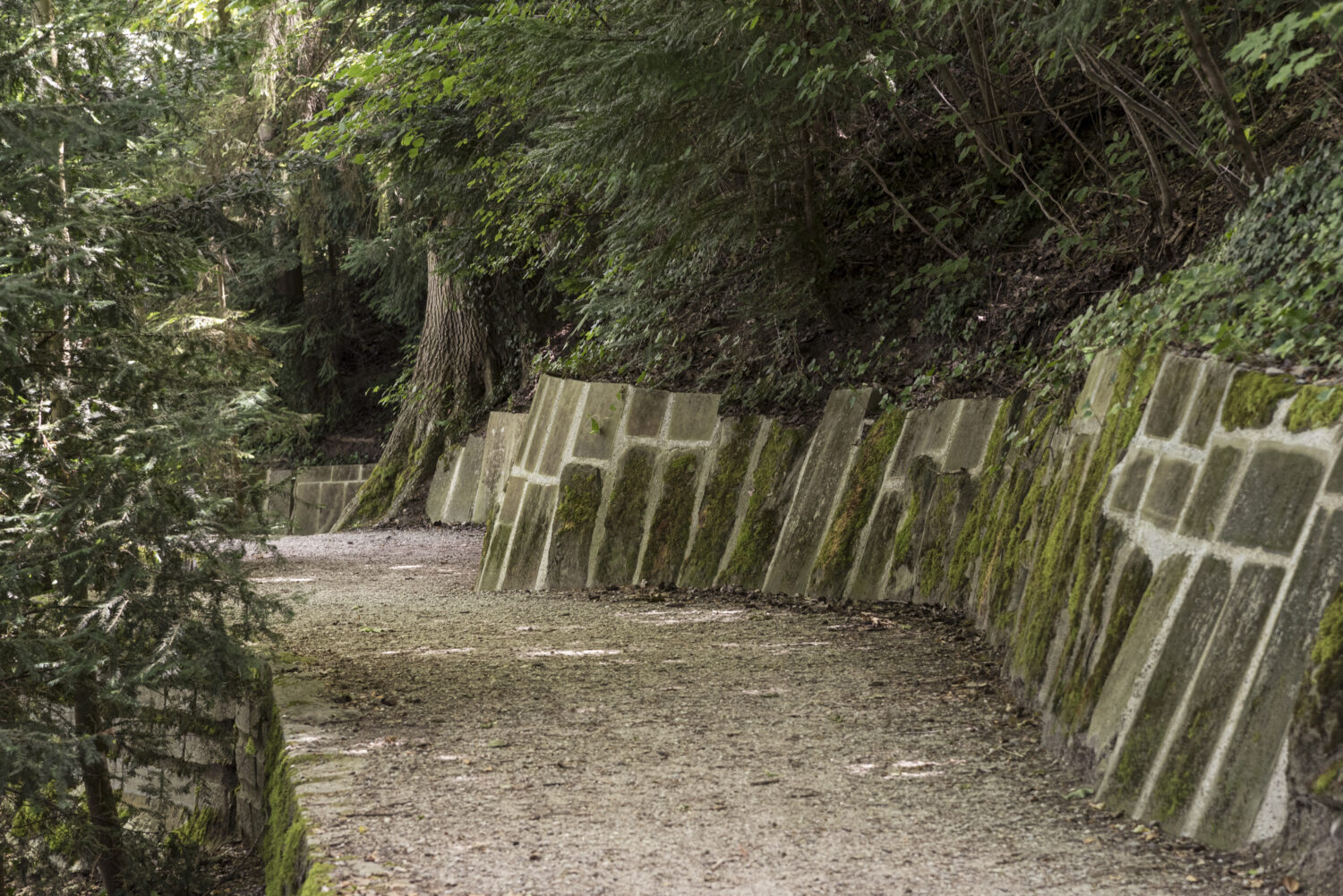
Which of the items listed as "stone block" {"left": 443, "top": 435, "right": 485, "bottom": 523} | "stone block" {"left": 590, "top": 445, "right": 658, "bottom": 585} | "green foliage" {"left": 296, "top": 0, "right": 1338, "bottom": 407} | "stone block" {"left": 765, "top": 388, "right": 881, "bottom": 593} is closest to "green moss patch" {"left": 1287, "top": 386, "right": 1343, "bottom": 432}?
"green foliage" {"left": 296, "top": 0, "right": 1338, "bottom": 407}

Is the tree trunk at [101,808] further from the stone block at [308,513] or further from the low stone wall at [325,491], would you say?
the stone block at [308,513]

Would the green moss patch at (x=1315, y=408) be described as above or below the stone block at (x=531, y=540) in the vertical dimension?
above

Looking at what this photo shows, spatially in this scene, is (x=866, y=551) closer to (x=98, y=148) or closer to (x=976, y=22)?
(x=976, y=22)

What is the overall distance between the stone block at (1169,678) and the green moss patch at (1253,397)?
41cm

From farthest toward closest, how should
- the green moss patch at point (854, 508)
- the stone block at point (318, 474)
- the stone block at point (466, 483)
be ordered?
1. the stone block at point (318, 474)
2. the stone block at point (466, 483)
3. the green moss patch at point (854, 508)

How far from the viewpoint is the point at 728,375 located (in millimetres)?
8477

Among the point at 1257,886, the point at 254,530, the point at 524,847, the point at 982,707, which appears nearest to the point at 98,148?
the point at 254,530

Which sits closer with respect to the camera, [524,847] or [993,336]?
[524,847]

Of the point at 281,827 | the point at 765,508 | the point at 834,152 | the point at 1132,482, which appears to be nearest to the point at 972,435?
the point at 765,508

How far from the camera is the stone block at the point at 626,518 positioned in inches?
314

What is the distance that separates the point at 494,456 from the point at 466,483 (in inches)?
34.0

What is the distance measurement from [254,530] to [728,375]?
4.44 m

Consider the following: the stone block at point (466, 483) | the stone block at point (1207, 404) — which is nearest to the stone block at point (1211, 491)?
the stone block at point (1207, 404)

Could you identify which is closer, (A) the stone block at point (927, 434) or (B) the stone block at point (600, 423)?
(A) the stone block at point (927, 434)
